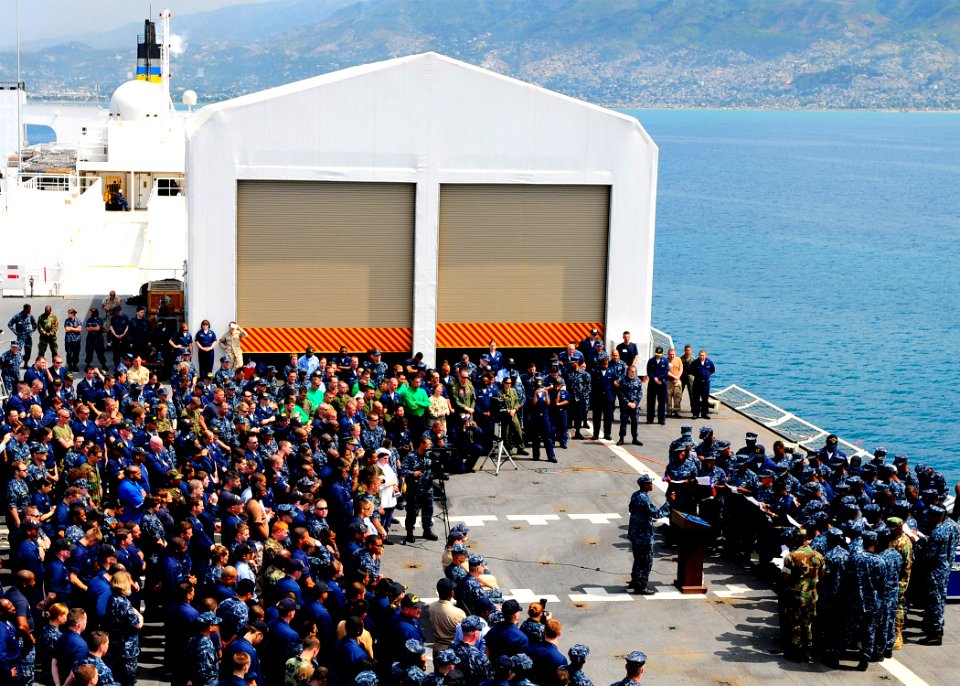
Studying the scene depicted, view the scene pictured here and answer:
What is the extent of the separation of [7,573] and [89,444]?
1753 millimetres

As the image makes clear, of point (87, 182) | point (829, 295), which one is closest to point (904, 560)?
point (87, 182)

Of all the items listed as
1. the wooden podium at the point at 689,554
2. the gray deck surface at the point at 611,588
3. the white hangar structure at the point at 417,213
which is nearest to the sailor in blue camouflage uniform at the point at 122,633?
the gray deck surface at the point at 611,588

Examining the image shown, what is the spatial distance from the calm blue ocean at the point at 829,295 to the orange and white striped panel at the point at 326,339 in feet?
22.7

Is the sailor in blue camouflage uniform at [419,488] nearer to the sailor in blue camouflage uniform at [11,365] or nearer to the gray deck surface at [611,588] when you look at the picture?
the gray deck surface at [611,588]

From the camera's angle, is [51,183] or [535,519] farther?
[51,183]

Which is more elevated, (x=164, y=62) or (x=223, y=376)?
(x=164, y=62)

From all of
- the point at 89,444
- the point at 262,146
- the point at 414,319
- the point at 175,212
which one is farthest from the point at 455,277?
the point at 175,212

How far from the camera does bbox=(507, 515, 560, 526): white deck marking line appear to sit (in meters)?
17.9

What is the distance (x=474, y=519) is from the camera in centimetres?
1800

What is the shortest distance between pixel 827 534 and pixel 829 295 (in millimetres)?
60347

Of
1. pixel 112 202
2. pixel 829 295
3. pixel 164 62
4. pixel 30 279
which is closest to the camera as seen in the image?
pixel 30 279

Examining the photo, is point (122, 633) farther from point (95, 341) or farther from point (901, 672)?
point (95, 341)

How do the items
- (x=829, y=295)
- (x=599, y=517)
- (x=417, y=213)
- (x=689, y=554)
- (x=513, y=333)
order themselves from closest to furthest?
(x=689, y=554), (x=599, y=517), (x=417, y=213), (x=513, y=333), (x=829, y=295)

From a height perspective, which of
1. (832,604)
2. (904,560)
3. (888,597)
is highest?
(904,560)
